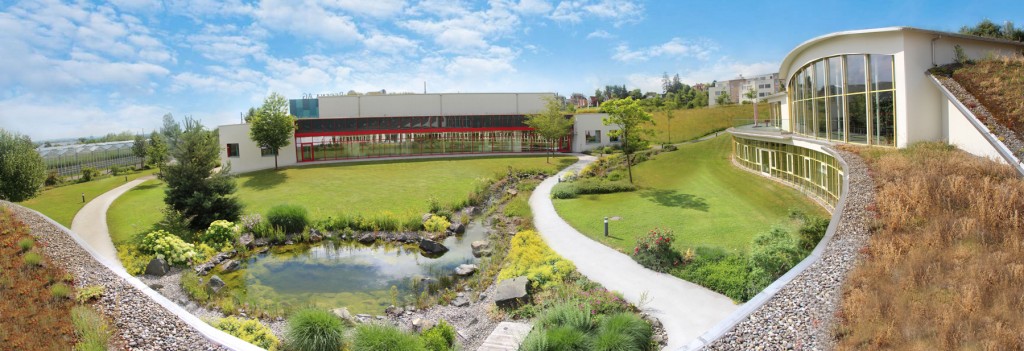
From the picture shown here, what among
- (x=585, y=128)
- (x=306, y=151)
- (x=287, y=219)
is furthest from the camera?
(x=585, y=128)

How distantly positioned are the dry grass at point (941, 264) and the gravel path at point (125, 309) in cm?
1161

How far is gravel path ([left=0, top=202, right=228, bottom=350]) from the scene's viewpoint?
10344mm

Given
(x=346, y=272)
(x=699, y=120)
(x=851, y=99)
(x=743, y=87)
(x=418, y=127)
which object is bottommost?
(x=346, y=272)

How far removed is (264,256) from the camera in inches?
827

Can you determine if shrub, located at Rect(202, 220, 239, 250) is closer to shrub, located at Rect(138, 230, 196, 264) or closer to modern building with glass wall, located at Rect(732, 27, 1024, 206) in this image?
shrub, located at Rect(138, 230, 196, 264)

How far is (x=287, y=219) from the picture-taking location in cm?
2372

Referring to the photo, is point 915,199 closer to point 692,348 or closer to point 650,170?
point 692,348

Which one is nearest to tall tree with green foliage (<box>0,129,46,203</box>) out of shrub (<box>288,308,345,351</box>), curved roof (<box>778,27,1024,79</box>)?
shrub (<box>288,308,345,351</box>)

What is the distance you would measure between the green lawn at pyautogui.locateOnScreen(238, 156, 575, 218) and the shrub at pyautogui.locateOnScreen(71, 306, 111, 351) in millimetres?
14210

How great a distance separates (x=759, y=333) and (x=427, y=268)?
12.4m

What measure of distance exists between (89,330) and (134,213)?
18.5 m

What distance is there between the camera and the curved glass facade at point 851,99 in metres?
18.6

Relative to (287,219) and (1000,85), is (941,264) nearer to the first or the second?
(1000,85)

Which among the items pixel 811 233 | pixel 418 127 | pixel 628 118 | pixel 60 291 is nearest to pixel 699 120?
pixel 418 127
